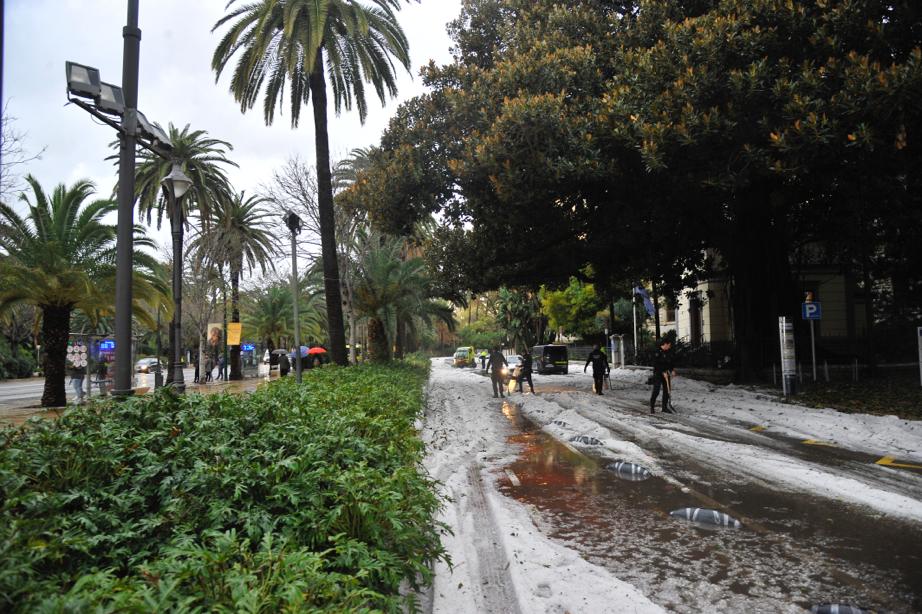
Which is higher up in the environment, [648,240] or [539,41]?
[539,41]

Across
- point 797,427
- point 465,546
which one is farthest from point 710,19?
point 465,546

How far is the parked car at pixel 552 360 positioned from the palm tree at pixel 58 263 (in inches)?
915

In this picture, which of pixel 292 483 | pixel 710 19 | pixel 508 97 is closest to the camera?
pixel 292 483

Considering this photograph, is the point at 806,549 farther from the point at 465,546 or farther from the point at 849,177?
the point at 849,177

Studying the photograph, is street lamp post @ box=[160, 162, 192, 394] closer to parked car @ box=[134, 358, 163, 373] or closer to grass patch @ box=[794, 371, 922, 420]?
parked car @ box=[134, 358, 163, 373]

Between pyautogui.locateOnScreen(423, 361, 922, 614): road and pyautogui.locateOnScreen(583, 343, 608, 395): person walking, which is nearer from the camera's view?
pyautogui.locateOnScreen(423, 361, 922, 614): road

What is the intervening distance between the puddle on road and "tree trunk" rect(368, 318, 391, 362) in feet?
61.9

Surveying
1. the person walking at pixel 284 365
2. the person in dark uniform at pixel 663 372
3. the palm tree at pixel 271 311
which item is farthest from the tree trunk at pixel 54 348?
the palm tree at pixel 271 311

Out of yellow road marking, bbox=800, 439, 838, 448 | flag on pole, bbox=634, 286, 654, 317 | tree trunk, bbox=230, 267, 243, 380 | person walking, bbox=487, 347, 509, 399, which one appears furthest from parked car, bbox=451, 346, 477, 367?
yellow road marking, bbox=800, 439, 838, 448

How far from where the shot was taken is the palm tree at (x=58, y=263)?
16.6m

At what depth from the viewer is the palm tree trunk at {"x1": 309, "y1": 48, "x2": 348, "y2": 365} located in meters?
17.9

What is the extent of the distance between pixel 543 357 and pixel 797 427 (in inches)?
972

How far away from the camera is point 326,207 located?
58.7 feet

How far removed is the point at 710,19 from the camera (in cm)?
1298
